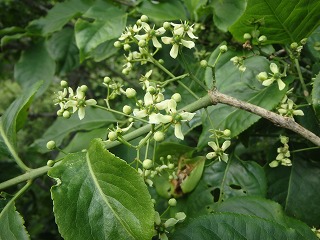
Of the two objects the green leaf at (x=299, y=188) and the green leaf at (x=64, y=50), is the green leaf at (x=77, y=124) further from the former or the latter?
the green leaf at (x=299, y=188)

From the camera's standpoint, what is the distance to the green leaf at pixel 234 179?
1.47 metres

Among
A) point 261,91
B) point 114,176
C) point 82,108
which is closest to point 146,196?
point 114,176

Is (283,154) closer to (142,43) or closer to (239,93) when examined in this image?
(239,93)

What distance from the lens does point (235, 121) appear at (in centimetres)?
131

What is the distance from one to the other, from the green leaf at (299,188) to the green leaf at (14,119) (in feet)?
2.97

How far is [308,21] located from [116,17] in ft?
2.65

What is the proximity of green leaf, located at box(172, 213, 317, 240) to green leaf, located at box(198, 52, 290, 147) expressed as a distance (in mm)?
326

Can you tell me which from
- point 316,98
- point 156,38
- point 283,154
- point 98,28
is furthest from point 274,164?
point 98,28

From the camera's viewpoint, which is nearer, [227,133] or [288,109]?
[227,133]

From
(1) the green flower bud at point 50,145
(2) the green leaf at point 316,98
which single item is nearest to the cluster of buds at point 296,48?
(2) the green leaf at point 316,98

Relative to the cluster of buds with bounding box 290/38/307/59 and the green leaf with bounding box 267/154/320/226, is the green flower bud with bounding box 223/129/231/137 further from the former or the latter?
the green leaf with bounding box 267/154/320/226

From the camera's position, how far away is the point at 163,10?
169 cm

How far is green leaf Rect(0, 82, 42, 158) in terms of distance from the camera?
4.27ft

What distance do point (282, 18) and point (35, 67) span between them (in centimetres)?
154
